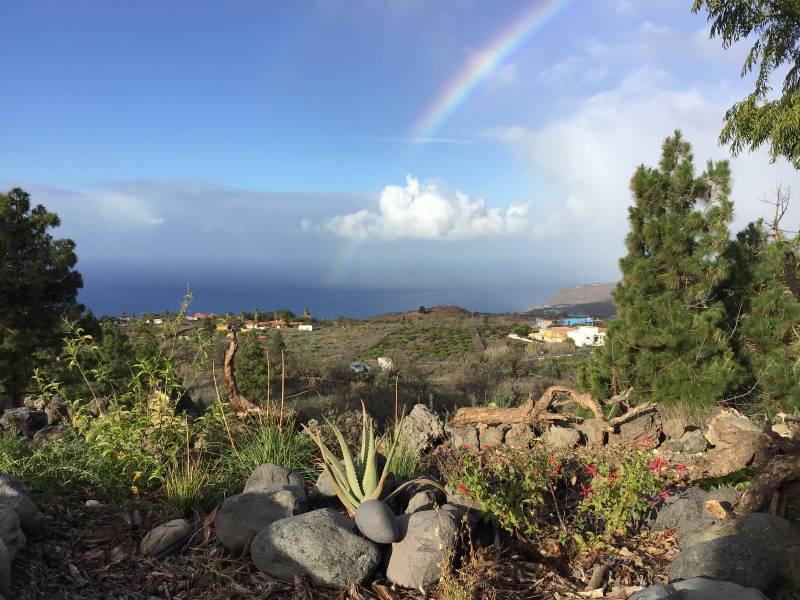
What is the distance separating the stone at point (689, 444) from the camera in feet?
17.5

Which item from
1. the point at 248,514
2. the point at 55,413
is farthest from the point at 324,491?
the point at 55,413

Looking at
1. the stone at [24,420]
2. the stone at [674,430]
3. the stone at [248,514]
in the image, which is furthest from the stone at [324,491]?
the stone at [24,420]

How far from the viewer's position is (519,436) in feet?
18.7

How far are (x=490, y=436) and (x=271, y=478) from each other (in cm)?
239

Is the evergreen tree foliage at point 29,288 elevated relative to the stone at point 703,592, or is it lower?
elevated

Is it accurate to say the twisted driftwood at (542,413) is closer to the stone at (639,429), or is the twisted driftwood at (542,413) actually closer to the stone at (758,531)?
the stone at (639,429)

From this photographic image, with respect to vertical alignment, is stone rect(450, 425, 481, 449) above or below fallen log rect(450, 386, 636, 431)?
below

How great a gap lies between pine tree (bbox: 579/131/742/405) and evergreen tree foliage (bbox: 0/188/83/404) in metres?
10.6

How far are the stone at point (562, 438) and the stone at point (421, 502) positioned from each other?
184cm

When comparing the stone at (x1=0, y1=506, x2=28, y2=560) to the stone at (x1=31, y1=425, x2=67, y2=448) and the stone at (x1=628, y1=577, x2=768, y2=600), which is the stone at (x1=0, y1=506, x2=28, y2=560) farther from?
the stone at (x1=628, y1=577, x2=768, y2=600)

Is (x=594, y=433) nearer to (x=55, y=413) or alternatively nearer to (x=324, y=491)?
(x=324, y=491)

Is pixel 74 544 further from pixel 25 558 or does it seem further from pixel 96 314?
pixel 96 314

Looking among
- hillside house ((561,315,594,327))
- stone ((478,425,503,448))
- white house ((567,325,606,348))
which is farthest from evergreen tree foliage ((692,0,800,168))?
hillside house ((561,315,594,327))

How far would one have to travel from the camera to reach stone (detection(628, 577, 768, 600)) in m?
2.72
